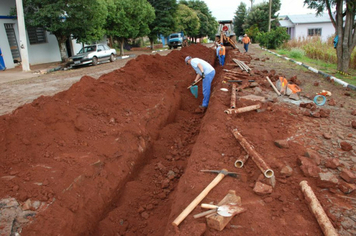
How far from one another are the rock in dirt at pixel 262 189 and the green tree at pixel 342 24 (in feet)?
31.7

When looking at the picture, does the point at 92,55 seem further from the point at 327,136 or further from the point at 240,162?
the point at 327,136

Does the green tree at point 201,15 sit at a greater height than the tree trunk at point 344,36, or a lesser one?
greater

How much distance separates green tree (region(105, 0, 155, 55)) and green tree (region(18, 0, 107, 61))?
4.45 m

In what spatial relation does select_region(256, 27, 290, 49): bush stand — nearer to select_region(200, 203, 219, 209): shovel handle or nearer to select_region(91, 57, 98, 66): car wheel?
select_region(91, 57, 98, 66): car wheel

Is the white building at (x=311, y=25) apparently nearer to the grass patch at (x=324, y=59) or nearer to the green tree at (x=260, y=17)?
the green tree at (x=260, y=17)

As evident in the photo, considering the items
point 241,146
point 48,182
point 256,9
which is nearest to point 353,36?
point 241,146

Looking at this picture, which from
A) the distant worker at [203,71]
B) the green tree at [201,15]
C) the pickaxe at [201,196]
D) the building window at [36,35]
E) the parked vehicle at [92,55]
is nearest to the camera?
the pickaxe at [201,196]

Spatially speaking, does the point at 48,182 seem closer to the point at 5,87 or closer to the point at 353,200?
the point at 353,200

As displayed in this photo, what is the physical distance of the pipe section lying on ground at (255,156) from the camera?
10.6ft

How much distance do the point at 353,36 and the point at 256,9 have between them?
40512mm

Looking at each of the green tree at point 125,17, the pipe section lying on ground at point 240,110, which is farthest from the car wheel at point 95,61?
the pipe section lying on ground at point 240,110

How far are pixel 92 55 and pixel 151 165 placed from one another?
580 inches

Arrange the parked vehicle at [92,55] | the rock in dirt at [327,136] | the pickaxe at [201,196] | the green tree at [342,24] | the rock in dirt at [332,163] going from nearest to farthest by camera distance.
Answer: the pickaxe at [201,196], the rock in dirt at [332,163], the rock in dirt at [327,136], the green tree at [342,24], the parked vehicle at [92,55]

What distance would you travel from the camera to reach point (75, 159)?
3.69 meters
